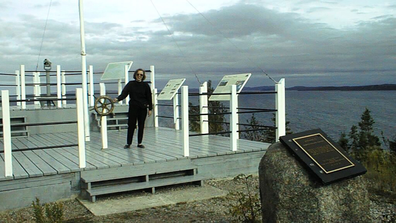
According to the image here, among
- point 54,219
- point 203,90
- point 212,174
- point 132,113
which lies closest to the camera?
point 54,219

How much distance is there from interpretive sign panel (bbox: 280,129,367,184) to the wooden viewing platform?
9.42ft

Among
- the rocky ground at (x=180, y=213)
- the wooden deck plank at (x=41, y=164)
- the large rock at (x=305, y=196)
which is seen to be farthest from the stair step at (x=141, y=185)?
the large rock at (x=305, y=196)

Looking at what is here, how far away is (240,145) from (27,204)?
446cm

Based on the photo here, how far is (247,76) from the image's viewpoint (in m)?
9.46

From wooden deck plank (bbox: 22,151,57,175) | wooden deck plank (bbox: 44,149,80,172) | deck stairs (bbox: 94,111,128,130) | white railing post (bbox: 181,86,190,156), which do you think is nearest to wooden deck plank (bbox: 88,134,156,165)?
white railing post (bbox: 181,86,190,156)

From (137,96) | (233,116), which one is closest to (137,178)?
(137,96)

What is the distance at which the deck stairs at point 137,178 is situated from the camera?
6559 mm

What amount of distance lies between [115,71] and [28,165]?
6.33 m

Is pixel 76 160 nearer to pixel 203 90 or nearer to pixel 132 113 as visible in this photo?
pixel 132 113

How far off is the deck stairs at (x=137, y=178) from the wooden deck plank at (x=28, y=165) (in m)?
0.69

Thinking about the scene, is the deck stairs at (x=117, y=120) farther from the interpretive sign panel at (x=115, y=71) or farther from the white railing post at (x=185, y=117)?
the white railing post at (x=185, y=117)

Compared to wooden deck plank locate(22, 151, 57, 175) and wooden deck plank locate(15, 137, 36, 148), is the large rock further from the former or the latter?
wooden deck plank locate(15, 137, 36, 148)

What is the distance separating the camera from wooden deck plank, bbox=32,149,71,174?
6.60m

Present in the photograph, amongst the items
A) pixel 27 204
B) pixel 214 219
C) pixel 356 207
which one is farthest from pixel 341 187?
pixel 27 204
